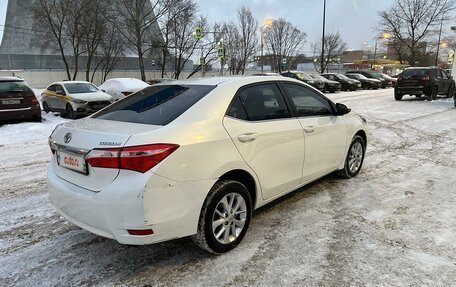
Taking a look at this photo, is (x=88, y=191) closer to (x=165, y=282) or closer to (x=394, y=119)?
(x=165, y=282)

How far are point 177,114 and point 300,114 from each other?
1.69m

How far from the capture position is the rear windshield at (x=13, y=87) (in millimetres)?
11094

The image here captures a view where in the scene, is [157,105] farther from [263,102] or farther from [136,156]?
[263,102]

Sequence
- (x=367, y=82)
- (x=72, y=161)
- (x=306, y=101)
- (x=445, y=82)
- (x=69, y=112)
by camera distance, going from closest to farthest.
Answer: (x=72, y=161) < (x=306, y=101) < (x=69, y=112) < (x=445, y=82) < (x=367, y=82)

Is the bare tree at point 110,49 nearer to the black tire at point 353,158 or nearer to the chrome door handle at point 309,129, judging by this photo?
the black tire at point 353,158

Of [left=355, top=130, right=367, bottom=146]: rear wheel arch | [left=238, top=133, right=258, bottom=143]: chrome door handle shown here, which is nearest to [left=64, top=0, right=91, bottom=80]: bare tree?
[left=355, top=130, right=367, bottom=146]: rear wheel arch

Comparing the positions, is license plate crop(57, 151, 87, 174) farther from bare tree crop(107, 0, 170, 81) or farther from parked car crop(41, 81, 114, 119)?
bare tree crop(107, 0, 170, 81)

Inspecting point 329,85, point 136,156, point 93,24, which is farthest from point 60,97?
point 329,85

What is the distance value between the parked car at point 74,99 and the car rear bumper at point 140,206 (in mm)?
10813

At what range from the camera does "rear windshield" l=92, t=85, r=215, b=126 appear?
319cm

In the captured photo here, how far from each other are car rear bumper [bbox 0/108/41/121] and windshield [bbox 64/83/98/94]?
2254mm

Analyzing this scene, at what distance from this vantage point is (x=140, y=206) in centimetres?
269

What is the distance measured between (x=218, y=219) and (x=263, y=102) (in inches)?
52.3

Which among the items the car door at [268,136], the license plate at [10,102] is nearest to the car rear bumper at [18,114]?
→ the license plate at [10,102]
